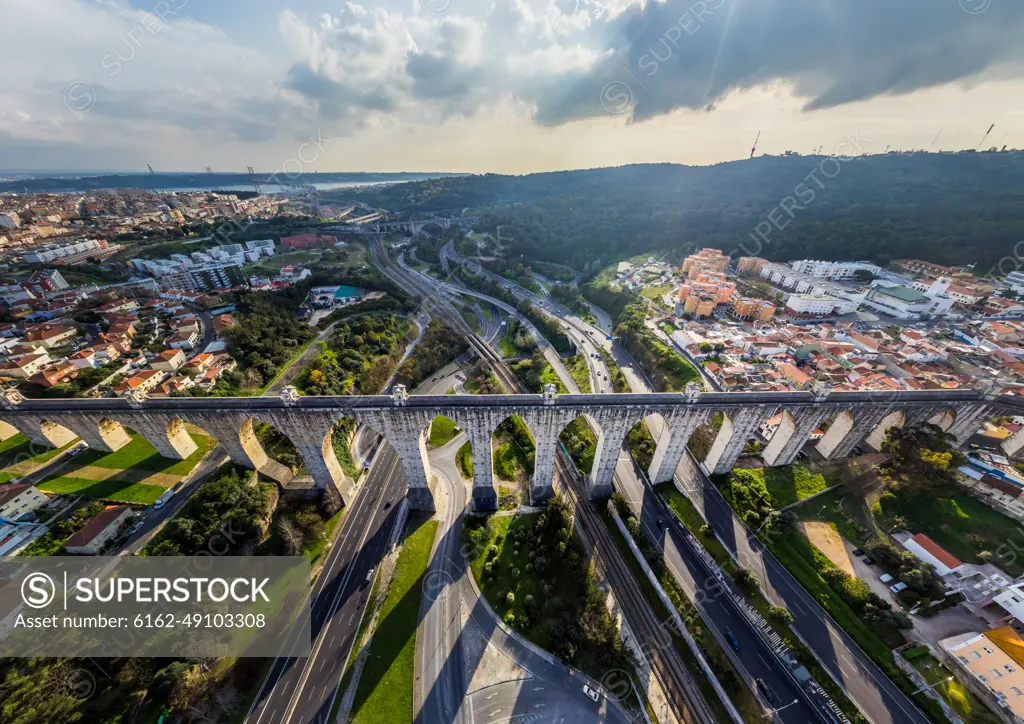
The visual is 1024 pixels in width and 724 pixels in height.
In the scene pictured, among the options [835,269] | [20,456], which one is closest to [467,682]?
[20,456]

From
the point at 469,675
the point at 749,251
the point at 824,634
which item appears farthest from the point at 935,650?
the point at 749,251

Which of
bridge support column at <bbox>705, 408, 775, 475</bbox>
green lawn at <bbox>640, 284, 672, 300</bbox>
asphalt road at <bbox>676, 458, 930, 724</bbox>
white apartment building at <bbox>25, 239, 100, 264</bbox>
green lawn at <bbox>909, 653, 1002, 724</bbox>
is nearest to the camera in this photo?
green lawn at <bbox>909, 653, 1002, 724</bbox>

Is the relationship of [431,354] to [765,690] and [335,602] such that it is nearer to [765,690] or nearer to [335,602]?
[335,602]

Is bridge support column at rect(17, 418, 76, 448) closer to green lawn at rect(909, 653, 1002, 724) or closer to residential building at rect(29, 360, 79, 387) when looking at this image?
residential building at rect(29, 360, 79, 387)

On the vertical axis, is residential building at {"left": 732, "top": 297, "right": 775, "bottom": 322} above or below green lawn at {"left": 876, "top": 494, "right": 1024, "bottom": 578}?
above

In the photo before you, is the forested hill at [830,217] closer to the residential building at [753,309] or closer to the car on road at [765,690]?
the residential building at [753,309]

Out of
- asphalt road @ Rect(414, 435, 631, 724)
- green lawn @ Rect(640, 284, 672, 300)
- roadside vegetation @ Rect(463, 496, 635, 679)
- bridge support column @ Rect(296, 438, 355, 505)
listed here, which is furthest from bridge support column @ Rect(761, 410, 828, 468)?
green lawn @ Rect(640, 284, 672, 300)

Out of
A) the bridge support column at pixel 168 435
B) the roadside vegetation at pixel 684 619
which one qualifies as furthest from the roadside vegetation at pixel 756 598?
the bridge support column at pixel 168 435
